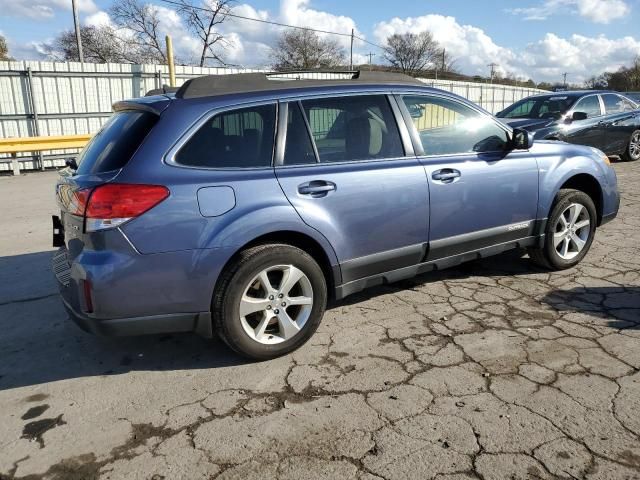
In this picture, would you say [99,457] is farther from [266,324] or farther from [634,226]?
[634,226]

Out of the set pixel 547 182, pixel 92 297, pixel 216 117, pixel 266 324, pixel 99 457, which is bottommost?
pixel 99 457

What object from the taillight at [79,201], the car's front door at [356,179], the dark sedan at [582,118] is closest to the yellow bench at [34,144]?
the dark sedan at [582,118]

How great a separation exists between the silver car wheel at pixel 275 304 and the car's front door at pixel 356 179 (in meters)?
0.34

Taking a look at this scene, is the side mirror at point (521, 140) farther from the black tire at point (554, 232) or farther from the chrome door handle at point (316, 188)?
the chrome door handle at point (316, 188)

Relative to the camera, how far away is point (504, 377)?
3025 millimetres

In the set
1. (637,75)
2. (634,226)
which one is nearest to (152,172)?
(634,226)

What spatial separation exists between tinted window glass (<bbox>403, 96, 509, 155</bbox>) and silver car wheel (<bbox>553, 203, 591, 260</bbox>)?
3.45 feet

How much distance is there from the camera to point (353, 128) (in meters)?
3.64

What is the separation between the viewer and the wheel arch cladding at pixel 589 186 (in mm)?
4871

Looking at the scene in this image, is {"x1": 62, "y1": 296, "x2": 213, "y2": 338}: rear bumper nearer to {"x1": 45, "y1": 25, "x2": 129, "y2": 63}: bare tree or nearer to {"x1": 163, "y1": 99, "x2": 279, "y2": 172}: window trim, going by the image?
{"x1": 163, "y1": 99, "x2": 279, "y2": 172}: window trim

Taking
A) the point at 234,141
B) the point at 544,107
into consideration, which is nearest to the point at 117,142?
the point at 234,141

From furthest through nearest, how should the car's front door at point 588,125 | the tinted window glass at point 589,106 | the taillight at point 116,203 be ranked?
the tinted window glass at point 589,106, the car's front door at point 588,125, the taillight at point 116,203

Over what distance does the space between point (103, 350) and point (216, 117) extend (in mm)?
1802

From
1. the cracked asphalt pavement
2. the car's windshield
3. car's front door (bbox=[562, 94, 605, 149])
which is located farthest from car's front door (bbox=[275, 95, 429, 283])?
the car's windshield
